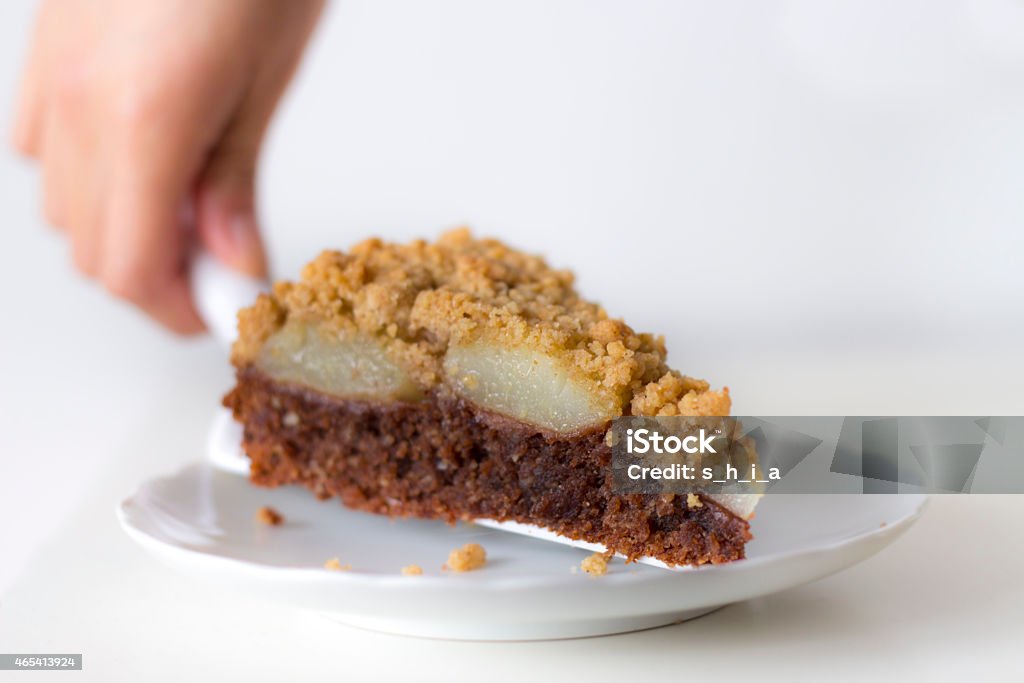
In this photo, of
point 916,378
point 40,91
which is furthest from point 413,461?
point 916,378

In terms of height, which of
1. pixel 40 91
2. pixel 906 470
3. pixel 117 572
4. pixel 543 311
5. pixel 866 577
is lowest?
pixel 117 572

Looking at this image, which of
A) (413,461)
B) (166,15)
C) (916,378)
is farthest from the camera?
(916,378)

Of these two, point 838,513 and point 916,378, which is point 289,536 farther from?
point 916,378

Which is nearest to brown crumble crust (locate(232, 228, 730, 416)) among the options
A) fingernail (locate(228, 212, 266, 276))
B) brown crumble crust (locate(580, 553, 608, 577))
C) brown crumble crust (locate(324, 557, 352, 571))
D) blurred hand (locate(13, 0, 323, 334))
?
brown crumble crust (locate(580, 553, 608, 577))

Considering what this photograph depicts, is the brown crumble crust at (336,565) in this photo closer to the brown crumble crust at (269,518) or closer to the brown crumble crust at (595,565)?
the brown crumble crust at (269,518)

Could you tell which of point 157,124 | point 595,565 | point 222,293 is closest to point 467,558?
point 595,565

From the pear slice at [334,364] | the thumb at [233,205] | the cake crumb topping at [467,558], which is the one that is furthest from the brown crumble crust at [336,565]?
the thumb at [233,205]
